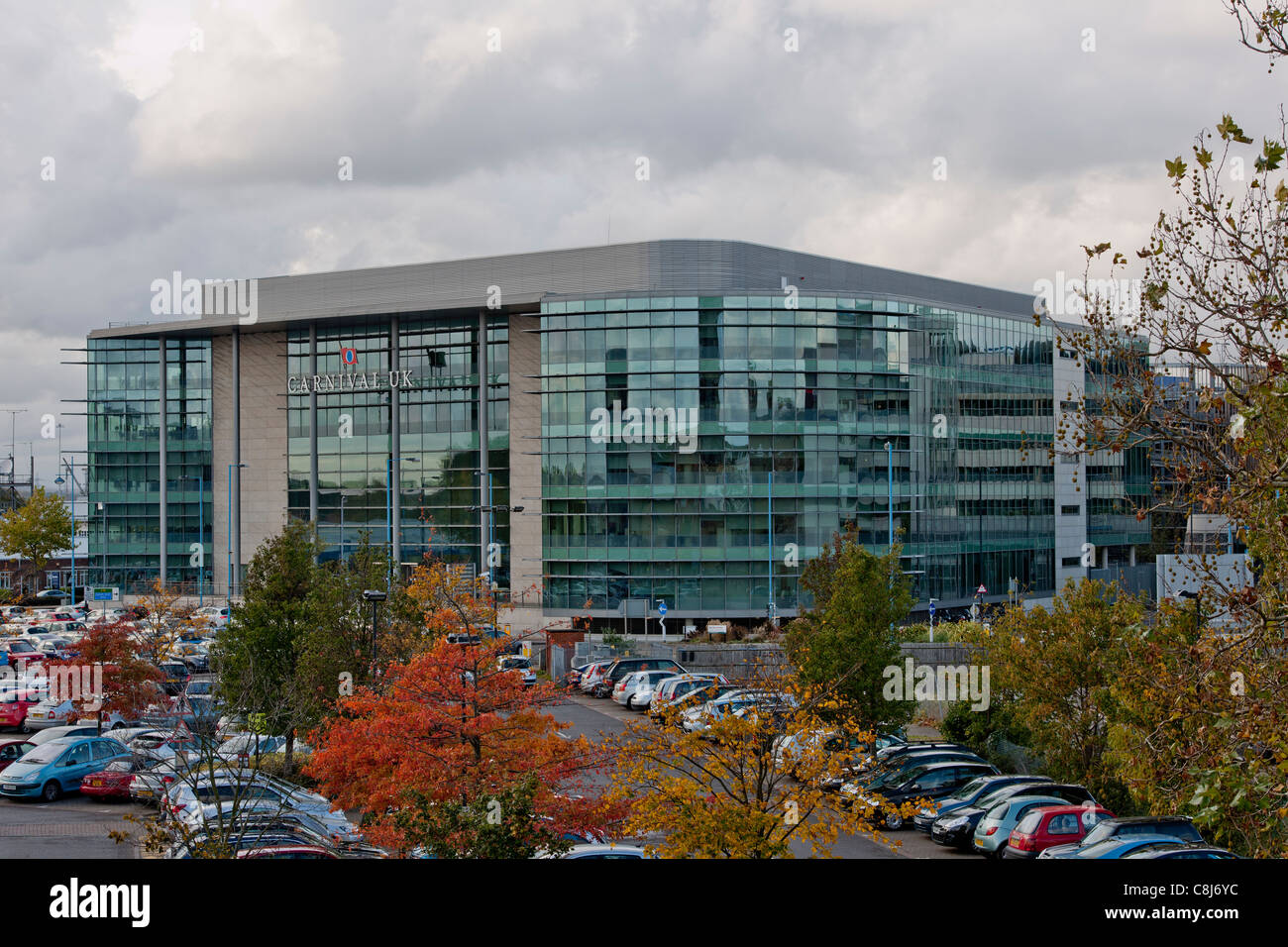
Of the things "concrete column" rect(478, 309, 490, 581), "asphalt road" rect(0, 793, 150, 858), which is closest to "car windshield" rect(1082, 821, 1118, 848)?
"asphalt road" rect(0, 793, 150, 858)

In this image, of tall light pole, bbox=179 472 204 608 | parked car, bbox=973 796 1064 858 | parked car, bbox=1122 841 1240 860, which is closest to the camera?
parked car, bbox=1122 841 1240 860

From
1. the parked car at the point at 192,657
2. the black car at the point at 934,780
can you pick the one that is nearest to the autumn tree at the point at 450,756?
the black car at the point at 934,780

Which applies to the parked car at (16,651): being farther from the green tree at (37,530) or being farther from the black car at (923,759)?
the black car at (923,759)

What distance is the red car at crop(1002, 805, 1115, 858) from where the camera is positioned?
2053 cm

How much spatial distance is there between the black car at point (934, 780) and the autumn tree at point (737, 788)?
10699 mm

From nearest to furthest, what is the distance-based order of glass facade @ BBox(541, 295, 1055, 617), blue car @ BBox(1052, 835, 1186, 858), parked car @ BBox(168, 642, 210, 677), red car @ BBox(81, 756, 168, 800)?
blue car @ BBox(1052, 835, 1186, 858)
red car @ BBox(81, 756, 168, 800)
parked car @ BBox(168, 642, 210, 677)
glass facade @ BBox(541, 295, 1055, 617)

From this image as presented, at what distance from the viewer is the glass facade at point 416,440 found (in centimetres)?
7150

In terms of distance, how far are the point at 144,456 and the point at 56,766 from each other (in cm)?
5879

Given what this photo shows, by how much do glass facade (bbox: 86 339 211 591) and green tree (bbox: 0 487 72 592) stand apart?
27.0ft

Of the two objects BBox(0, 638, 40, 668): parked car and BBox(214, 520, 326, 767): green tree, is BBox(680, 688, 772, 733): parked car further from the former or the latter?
BBox(0, 638, 40, 668): parked car

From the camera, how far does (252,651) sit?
28.9 meters

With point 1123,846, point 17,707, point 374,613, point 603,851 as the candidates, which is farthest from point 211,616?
point 1123,846
